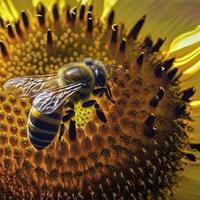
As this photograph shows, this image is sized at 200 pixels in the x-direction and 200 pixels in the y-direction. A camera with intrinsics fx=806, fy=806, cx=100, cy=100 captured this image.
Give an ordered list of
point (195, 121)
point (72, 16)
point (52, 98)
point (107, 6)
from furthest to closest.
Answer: point (107, 6), point (195, 121), point (72, 16), point (52, 98)

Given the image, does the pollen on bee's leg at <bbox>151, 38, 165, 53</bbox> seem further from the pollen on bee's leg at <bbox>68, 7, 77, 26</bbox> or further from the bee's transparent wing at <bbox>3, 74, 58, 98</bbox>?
the bee's transparent wing at <bbox>3, 74, 58, 98</bbox>

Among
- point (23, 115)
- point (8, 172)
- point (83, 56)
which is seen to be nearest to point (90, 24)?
point (83, 56)

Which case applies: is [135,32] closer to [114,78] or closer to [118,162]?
[114,78]

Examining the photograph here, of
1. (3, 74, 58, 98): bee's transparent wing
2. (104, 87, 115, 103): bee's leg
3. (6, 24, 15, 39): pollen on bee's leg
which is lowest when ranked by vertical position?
(104, 87, 115, 103): bee's leg

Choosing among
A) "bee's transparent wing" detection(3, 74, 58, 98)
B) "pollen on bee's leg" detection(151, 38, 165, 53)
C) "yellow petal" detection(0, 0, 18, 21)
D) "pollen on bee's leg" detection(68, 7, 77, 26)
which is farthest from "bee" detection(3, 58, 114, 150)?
"yellow petal" detection(0, 0, 18, 21)

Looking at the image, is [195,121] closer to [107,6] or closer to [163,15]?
[163,15]

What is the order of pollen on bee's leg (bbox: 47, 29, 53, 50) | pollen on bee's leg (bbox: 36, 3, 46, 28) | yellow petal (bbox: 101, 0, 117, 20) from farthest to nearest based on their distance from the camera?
yellow petal (bbox: 101, 0, 117, 20) < pollen on bee's leg (bbox: 36, 3, 46, 28) < pollen on bee's leg (bbox: 47, 29, 53, 50)

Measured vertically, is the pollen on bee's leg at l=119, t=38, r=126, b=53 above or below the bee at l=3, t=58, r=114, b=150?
above

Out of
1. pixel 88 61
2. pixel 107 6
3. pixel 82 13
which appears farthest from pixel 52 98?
pixel 107 6
